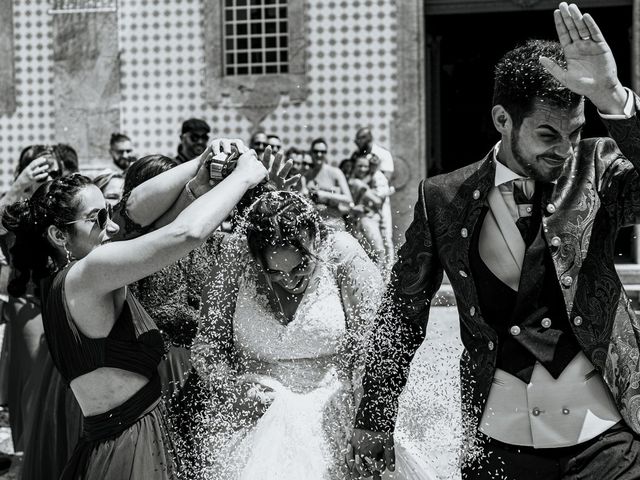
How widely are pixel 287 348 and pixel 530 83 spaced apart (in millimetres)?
1430

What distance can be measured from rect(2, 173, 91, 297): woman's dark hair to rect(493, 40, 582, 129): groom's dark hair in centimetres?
148

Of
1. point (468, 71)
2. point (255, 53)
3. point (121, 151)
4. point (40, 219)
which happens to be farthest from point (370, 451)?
point (468, 71)

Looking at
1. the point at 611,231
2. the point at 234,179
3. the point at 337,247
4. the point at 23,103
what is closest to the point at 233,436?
the point at 337,247

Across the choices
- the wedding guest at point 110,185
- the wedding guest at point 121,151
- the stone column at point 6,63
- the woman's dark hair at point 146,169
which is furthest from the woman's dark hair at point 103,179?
the stone column at point 6,63

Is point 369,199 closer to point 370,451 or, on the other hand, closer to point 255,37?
point 255,37

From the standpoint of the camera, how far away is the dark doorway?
1519 cm

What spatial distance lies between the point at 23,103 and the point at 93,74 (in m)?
1.06

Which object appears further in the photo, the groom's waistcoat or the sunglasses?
the sunglasses

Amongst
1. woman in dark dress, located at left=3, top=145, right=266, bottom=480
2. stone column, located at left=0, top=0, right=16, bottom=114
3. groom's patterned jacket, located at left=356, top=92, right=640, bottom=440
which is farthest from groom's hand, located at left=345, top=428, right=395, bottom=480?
stone column, located at left=0, top=0, right=16, bottom=114

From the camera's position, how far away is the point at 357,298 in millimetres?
3787

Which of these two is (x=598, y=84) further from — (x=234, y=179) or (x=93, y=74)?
(x=93, y=74)

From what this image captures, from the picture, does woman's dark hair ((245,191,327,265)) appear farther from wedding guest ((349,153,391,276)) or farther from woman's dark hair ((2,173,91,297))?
wedding guest ((349,153,391,276))

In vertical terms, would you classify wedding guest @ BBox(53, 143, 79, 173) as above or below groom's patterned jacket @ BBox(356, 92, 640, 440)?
above

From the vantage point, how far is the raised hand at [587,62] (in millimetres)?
2537
